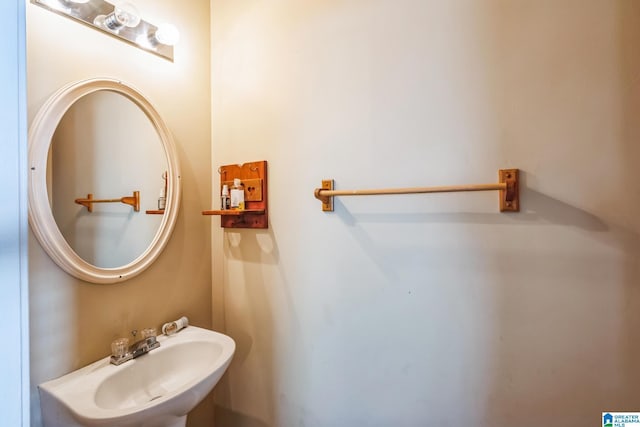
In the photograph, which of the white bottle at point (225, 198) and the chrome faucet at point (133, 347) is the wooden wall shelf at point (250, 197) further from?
the chrome faucet at point (133, 347)

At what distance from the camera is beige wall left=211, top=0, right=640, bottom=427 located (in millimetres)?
832

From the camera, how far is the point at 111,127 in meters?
1.11

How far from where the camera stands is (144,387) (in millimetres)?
1084

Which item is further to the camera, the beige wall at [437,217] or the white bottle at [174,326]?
the white bottle at [174,326]

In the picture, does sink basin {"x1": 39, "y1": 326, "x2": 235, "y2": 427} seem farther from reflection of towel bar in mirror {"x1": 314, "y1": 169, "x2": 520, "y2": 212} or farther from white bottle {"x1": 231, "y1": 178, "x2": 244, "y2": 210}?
reflection of towel bar in mirror {"x1": 314, "y1": 169, "x2": 520, "y2": 212}

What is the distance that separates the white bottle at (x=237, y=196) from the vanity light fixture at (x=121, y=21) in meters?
0.64

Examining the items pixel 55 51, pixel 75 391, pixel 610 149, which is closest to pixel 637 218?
pixel 610 149

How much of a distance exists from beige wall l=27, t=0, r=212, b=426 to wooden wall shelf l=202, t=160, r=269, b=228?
0.16 m

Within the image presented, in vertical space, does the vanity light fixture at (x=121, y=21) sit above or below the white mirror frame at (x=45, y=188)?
above

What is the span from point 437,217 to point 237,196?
2.90 ft

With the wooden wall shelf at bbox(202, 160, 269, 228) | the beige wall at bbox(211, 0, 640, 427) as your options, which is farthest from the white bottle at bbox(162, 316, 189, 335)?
the wooden wall shelf at bbox(202, 160, 269, 228)

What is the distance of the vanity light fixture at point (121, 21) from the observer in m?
0.98

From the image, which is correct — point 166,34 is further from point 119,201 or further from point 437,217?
point 437,217

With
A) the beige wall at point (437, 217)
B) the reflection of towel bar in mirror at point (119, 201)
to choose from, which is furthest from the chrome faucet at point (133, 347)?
the reflection of towel bar in mirror at point (119, 201)
